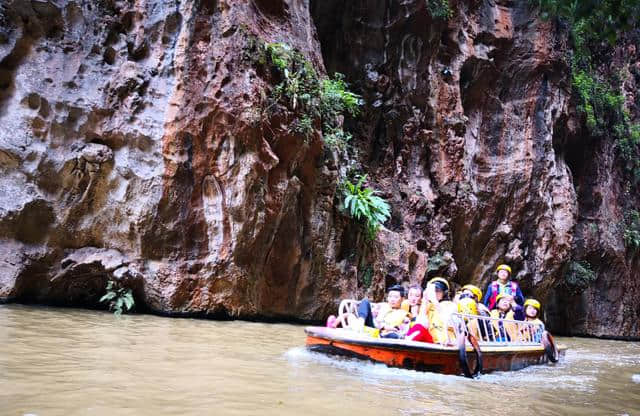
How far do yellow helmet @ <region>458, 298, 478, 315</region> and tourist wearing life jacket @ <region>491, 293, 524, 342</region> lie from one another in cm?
64

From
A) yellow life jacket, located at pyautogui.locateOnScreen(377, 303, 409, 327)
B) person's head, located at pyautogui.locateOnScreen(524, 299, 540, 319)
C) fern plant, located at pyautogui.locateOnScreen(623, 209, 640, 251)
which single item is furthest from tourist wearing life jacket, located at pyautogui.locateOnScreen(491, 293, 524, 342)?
fern plant, located at pyautogui.locateOnScreen(623, 209, 640, 251)

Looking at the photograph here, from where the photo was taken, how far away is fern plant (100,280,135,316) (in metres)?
9.62

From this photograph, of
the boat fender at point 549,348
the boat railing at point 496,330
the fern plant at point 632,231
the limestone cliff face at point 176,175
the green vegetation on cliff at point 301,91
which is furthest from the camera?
the fern plant at point 632,231

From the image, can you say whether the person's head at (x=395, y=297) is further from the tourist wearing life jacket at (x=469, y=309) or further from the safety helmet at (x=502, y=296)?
the safety helmet at (x=502, y=296)

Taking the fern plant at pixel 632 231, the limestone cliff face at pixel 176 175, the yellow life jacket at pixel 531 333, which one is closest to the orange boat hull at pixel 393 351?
the yellow life jacket at pixel 531 333

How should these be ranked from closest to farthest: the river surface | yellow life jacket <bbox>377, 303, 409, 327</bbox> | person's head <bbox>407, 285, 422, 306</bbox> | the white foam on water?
the river surface → the white foam on water → yellow life jacket <bbox>377, 303, 409, 327</bbox> → person's head <bbox>407, 285, 422, 306</bbox>

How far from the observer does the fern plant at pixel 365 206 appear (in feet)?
40.4

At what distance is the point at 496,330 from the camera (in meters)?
8.20

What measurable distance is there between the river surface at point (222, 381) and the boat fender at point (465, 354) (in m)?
0.16

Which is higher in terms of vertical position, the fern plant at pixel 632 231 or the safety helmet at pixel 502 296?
the fern plant at pixel 632 231

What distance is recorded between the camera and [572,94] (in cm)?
2017

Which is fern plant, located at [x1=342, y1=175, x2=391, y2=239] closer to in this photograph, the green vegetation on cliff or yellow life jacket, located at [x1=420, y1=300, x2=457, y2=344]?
the green vegetation on cliff

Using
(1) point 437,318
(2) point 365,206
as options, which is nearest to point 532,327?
(1) point 437,318

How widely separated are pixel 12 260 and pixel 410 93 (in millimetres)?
11830
